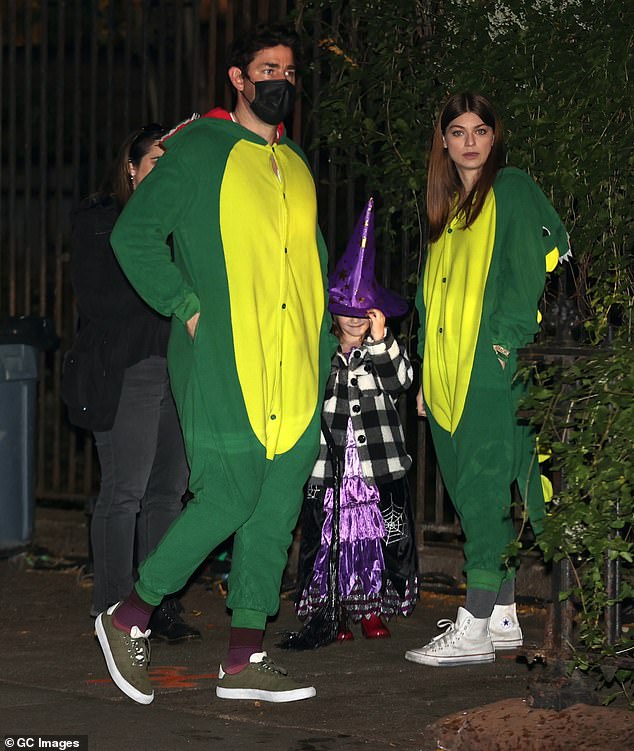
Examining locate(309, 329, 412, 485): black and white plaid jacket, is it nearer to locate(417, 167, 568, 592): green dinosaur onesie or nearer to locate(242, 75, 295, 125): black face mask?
locate(417, 167, 568, 592): green dinosaur onesie

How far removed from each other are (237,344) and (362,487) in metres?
1.39

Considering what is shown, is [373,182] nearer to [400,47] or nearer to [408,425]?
[400,47]

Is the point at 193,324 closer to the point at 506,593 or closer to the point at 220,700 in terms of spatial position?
the point at 220,700

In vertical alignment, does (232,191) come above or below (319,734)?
above

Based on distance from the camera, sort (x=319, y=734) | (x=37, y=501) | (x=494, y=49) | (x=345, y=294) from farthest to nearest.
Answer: (x=37, y=501) → (x=494, y=49) → (x=345, y=294) → (x=319, y=734)

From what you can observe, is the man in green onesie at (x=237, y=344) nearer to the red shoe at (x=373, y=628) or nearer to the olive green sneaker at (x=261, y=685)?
the olive green sneaker at (x=261, y=685)

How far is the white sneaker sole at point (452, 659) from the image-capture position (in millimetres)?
6031

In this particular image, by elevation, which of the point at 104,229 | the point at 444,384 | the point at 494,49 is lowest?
the point at 444,384

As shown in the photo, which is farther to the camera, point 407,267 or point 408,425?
point 408,425

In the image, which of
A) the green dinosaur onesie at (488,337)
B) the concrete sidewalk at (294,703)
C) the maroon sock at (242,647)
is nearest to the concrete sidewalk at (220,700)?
the concrete sidewalk at (294,703)

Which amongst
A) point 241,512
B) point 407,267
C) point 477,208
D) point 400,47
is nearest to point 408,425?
point 407,267

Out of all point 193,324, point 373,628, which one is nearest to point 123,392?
point 193,324

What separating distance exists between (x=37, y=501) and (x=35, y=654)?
2.90 metres

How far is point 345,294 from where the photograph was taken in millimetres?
6465
